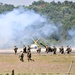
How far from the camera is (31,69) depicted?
52.9 meters

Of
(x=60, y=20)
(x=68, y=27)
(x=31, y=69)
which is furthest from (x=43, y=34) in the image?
(x=31, y=69)

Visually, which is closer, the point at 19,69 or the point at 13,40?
the point at 19,69

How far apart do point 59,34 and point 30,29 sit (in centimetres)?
1477

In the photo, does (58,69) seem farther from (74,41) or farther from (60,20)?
(60,20)

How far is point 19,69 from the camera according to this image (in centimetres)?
5272

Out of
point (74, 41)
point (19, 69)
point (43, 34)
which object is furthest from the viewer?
point (43, 34)

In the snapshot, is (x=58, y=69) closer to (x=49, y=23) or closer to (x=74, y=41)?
(x=74, y=41)

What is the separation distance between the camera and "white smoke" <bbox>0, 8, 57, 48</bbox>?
12619 cm

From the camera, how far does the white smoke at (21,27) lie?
414 feet

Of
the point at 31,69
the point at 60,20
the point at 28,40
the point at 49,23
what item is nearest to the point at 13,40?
the point at 28,40

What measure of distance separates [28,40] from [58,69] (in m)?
80.5

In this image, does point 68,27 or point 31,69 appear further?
point 68,27

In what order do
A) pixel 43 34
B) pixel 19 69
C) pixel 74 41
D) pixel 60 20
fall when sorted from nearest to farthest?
pixel 19 69 → pixel 74 41 → pixel 43 34 → pixel 60 20

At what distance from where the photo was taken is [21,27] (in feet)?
433
